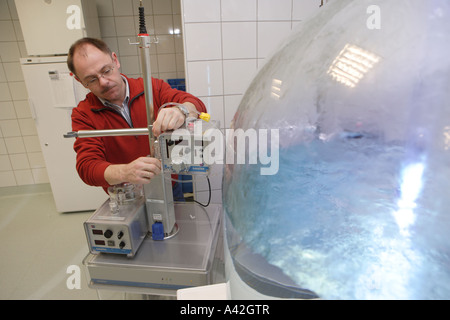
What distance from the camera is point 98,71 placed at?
1042mm

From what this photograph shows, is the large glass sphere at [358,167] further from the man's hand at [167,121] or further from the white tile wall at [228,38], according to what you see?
the white tile wall at [228,38]

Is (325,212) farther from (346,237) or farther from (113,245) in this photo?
(113,245)

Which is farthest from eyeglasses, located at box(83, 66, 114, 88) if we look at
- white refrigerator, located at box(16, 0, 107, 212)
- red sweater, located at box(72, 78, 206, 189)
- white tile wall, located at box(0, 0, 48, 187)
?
white tile wall, located at box(0, 0, 48, 187)

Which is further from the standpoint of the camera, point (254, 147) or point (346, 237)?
point (254, 147)

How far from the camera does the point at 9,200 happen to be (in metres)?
2.86

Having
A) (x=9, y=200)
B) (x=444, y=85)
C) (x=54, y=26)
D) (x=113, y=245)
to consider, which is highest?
(x=54, y=26)

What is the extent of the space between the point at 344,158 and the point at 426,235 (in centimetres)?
16

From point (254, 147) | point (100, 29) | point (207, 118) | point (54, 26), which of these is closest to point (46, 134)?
point (54, 26)

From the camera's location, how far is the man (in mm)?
866

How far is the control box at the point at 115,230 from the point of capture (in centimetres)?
86

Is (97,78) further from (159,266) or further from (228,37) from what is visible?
(228,37)

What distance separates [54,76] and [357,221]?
2.51 m

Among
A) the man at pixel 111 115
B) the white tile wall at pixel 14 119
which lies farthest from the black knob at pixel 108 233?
the white tile wall at pixel 14 119

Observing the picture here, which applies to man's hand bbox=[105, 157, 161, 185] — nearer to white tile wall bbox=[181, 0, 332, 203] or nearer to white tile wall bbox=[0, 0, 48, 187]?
white tile wall bbox=[181, 0, 332, 203]
